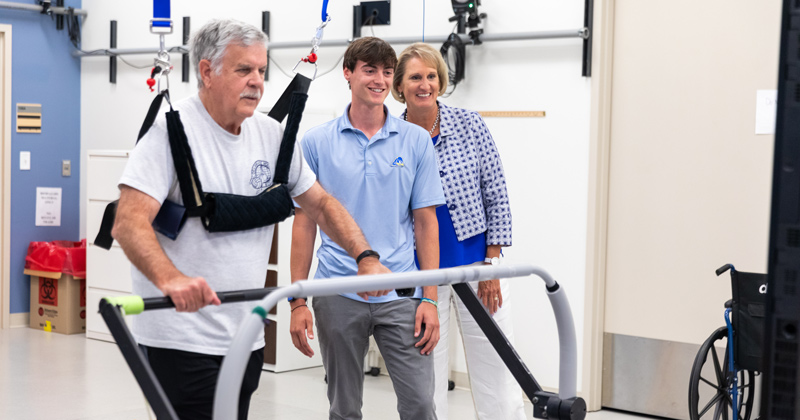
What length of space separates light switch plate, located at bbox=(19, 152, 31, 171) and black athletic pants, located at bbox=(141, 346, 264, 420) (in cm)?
515

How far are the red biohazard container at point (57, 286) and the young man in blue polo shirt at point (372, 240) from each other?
162 inches

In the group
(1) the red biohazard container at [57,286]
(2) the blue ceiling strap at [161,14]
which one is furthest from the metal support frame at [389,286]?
(1) the red biohazard container at [57,286]

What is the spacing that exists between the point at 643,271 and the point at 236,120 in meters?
2.76

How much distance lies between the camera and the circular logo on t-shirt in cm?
204

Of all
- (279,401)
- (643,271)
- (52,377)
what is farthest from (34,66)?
(643,271)

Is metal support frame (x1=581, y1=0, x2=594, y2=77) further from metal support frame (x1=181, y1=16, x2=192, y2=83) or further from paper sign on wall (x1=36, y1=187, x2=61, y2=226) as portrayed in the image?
paper sign on wall (x1=36, y1=187, x2=61, y2=226)

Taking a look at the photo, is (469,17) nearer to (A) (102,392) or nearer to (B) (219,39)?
(A) (102,392)

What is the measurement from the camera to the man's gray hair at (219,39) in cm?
194

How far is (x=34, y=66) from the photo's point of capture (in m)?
6.64

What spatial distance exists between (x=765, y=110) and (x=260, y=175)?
2670mm

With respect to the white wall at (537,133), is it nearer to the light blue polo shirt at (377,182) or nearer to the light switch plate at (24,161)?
the light blue polo shirt at (377,182)

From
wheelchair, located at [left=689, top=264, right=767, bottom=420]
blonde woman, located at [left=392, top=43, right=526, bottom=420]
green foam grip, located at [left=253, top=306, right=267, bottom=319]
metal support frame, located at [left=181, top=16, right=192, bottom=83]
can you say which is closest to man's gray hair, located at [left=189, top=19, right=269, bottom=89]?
green foam grip, located at [left=253, top=306, right=267, bottom=319]

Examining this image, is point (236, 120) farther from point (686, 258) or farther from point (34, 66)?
point (34, 66)

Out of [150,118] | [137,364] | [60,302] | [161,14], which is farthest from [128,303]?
[60,302]
